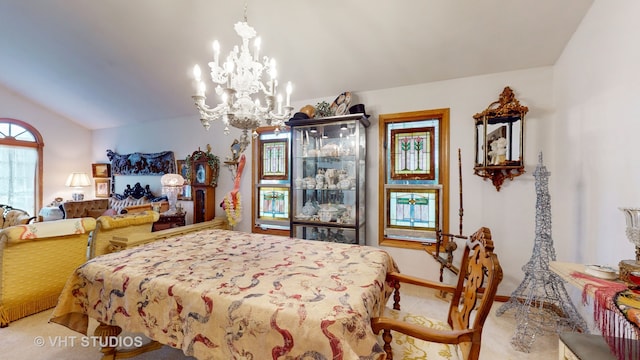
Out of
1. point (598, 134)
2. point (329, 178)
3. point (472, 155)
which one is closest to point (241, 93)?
point (329, 178)

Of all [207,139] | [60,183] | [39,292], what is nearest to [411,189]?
[207,139]

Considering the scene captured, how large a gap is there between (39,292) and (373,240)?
348cm

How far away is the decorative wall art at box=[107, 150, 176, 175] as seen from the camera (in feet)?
15.1

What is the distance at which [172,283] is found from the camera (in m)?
1.15

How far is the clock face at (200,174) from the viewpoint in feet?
13.3

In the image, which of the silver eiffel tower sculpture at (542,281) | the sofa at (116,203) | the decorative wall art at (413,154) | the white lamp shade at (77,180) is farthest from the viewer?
the white lamp shade at (77,180)

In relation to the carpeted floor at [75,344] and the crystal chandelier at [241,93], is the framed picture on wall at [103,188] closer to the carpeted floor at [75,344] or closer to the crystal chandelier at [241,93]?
the carpeted floor at [75,344]

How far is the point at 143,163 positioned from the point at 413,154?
5.04m

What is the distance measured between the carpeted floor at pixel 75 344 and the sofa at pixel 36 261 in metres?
0.14

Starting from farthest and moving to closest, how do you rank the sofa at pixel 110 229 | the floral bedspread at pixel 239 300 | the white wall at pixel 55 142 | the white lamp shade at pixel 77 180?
the white lamp shade at pixel 77 180, the white wall at pixel 55 142, the sofa at pixel 110 229, the floral bedspread at pixel 239 300

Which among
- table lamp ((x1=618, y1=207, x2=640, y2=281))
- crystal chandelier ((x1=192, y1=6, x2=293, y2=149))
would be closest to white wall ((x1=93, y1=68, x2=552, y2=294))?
table lamp ((x1=618, y1=207, x2=640, y2=281))

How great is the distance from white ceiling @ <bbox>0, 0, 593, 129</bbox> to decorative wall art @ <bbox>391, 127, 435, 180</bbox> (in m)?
0.62

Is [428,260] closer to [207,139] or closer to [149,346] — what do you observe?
[149,346]

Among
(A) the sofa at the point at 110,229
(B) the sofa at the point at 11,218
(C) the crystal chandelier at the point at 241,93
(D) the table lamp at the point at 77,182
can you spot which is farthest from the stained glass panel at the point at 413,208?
(D) the table lamp at the point at 77,182
